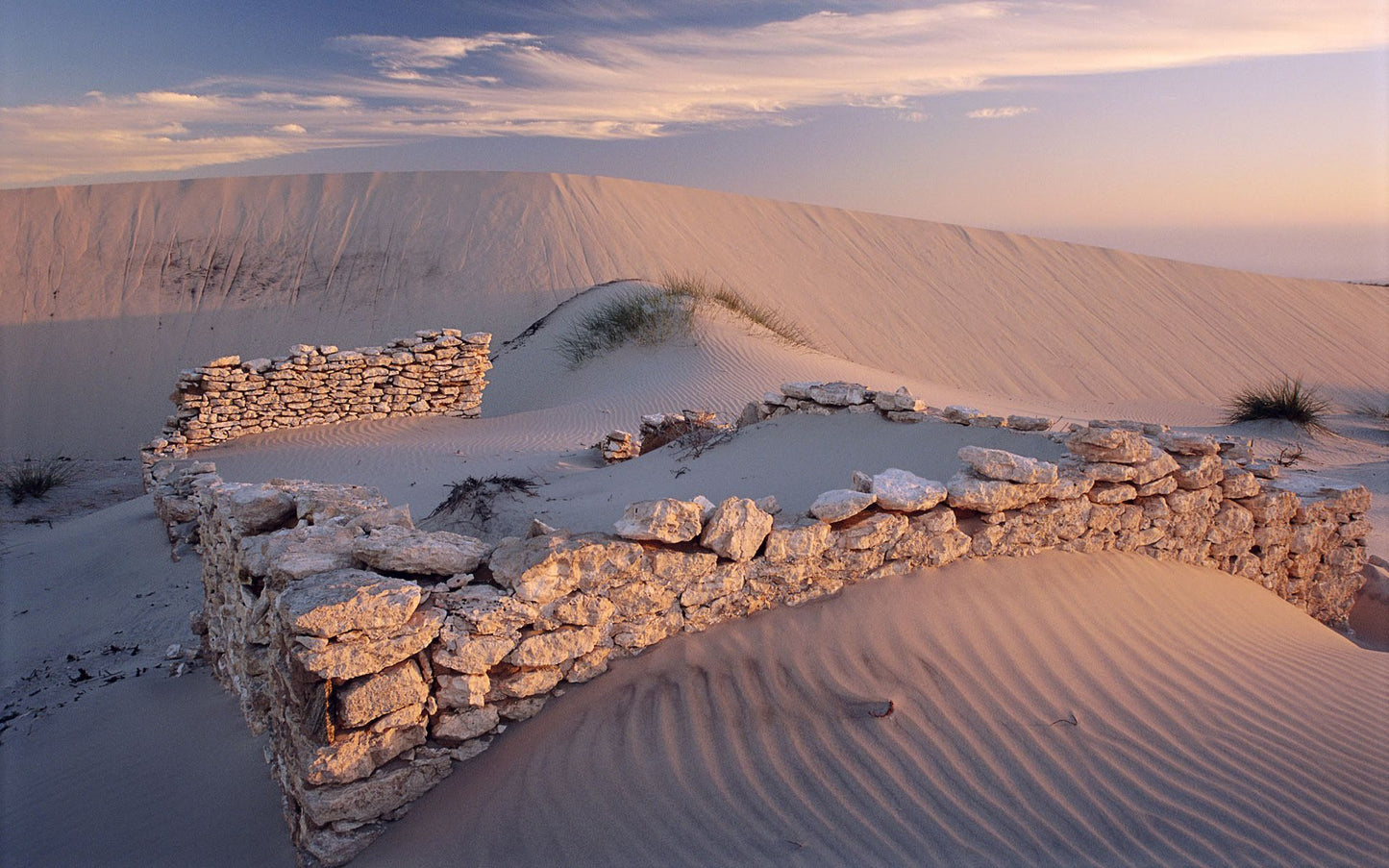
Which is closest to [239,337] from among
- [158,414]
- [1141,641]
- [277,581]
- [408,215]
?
[158,414]

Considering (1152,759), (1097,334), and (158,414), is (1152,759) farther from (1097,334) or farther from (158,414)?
(1097,334)

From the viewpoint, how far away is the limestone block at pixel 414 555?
3.48 metres

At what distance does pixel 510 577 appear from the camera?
11.3 ft

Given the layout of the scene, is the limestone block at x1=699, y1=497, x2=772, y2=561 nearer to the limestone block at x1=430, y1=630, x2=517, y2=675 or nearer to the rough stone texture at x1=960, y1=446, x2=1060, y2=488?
the limestone block at x1=430, y1=630, x2=517, y2=675

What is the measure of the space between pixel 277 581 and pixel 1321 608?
23.6 feet

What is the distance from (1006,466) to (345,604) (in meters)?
3.46

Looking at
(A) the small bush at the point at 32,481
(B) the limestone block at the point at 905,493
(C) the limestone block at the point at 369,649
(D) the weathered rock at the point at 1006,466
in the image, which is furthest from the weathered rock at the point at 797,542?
(A) the small bush at the point at 32,481

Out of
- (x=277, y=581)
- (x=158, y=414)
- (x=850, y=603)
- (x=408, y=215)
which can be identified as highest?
(x=408, y=215)

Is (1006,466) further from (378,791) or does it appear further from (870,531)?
(378,791)

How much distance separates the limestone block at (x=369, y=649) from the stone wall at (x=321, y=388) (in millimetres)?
9142

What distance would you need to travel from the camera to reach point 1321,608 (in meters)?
6.16

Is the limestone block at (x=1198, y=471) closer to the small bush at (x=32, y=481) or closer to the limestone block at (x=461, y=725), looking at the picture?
the limestone block at (x=461, y=725)

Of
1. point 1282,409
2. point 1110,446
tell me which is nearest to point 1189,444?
point 1110,446

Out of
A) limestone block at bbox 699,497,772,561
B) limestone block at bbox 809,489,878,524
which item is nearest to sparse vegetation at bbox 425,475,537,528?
limestone block at bbox 699,497,772,561
